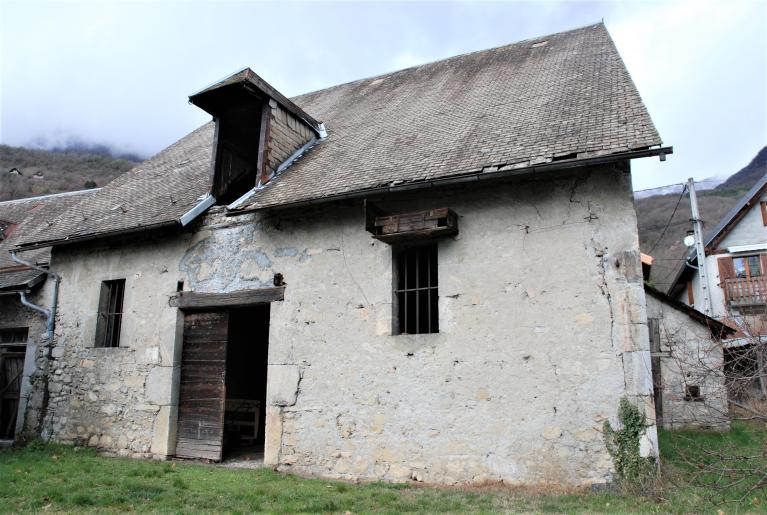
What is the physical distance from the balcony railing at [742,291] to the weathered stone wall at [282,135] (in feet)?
54.8

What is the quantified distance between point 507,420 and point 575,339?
131 centimetres

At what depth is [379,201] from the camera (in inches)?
340

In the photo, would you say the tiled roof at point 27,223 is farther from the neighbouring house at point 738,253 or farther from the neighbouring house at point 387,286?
the neighbouring house at point 738,253

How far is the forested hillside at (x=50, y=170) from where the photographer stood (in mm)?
43844

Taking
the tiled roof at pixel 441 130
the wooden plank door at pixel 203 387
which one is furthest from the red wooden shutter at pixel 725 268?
the wooden plank door at pixel 203 387

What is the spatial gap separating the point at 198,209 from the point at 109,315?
297 cm

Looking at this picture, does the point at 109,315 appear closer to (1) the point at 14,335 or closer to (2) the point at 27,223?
(1) the point at 14,335

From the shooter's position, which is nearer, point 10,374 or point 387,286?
point 387,286

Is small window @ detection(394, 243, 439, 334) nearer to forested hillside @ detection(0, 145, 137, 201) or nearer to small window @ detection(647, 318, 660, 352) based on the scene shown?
small window @ detection(647, 318, 660, 352)

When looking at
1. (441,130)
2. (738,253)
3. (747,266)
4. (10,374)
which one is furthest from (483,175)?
(747,266)

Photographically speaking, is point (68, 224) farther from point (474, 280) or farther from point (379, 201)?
point (474, 280)

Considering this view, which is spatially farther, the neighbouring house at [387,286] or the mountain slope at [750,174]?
the mountain slope at [750,174]

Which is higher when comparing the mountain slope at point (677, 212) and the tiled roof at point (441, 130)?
the mountain slope at point (677, 212)

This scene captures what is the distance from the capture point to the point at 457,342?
7660 mm
